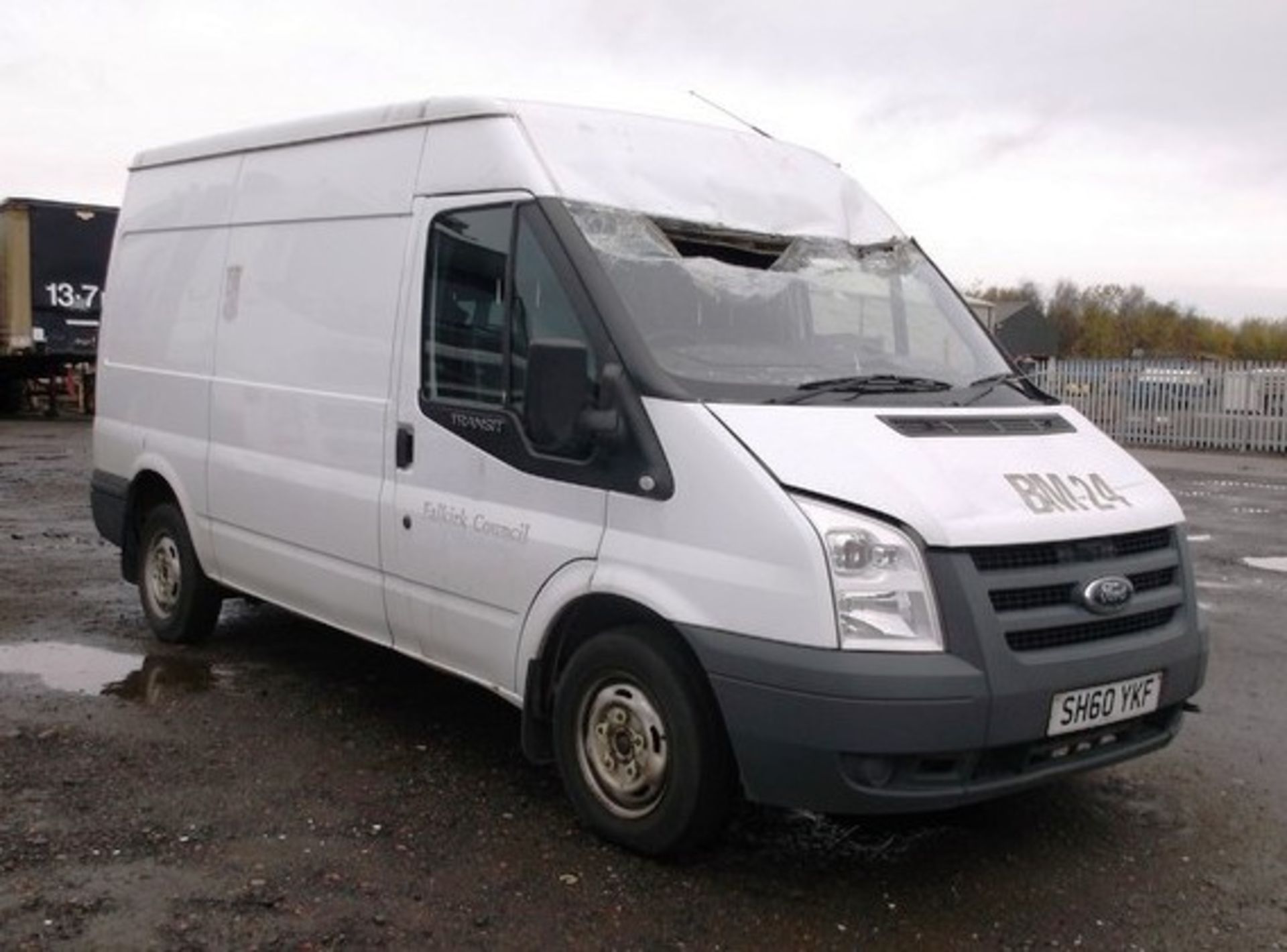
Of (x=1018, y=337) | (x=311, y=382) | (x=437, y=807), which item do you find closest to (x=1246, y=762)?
(x=437, y=807)

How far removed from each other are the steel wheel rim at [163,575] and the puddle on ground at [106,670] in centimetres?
35

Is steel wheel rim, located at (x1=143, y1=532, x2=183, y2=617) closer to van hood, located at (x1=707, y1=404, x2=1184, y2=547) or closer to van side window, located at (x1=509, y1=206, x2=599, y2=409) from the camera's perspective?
van side window, located at (x1=509, y1=206, x2=599, y2=409)

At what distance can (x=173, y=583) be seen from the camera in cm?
682

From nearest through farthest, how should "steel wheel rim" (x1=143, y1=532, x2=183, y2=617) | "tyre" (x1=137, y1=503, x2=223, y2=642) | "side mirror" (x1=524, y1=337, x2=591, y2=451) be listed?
"side mirror" (x1=524, y1=337, x2=591, y2=451)
"tyre" (x1=137, y1=503, x2=223, y2=642)
"steel wheel rim" (x1=143, y1=532, x2=183, y2=617)

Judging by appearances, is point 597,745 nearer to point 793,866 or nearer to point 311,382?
point 793,866

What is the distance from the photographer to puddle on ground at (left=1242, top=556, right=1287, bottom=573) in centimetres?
1016

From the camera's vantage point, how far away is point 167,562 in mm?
6848

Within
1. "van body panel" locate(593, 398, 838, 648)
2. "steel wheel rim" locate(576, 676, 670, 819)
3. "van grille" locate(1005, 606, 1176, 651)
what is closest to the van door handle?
"van body panel" locate(593, 398, 838, 648)

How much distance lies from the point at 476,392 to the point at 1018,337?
63260mm

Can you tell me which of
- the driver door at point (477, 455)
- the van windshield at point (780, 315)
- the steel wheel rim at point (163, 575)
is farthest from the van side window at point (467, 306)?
the steel wheel rim at point (163, 575)

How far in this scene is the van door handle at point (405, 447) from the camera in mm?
4906

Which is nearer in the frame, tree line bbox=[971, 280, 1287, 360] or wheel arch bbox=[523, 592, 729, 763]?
wheel arch bbox=[523, 592, 729, 763]

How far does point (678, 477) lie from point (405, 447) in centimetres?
146

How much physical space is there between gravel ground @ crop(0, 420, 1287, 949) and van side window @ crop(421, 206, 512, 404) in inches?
59.9
